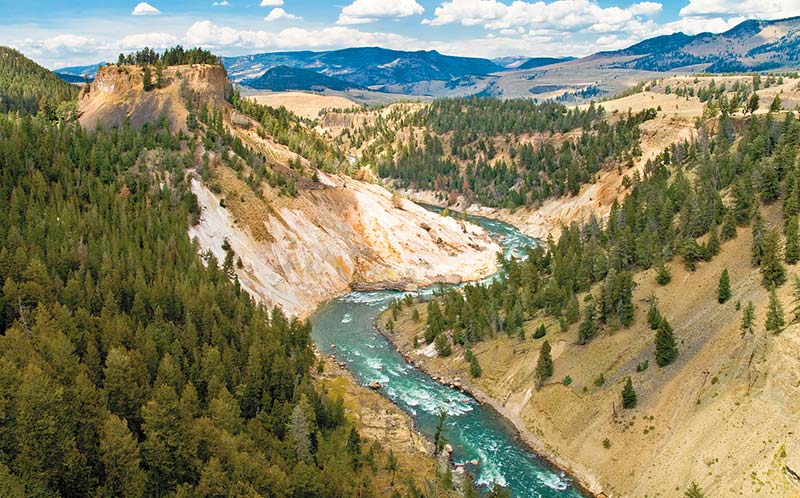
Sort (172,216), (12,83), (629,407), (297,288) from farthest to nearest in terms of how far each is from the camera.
Result: 1. (12,83)
2. (297,288)
3. (172,216)
4. (629,407)

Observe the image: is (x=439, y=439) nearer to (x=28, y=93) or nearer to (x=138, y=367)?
(x=138, y=367)

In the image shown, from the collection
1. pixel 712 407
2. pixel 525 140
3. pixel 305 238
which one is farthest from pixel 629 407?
pixel 525 140

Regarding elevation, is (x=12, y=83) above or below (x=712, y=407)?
above

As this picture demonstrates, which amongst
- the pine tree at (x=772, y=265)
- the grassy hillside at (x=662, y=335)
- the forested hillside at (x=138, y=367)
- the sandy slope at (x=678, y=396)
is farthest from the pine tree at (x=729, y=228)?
the forested hillside at (x=138, y=367)

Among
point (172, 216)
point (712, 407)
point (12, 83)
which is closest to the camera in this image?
point (712, 407)

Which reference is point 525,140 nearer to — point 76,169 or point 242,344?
point 76,169

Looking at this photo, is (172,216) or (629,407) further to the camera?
(172,216)
